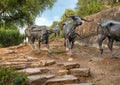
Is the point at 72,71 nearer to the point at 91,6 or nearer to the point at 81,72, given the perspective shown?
the point at 81,72

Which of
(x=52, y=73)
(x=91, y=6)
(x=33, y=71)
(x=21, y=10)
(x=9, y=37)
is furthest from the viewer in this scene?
(x=9, y=37)

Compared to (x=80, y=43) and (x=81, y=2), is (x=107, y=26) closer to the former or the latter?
(x=80, y=43)

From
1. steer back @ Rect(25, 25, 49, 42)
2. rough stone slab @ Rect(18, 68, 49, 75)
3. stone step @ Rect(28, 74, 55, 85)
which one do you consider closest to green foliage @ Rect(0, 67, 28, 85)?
stone step @ Rect(28, 74, 55, 85)

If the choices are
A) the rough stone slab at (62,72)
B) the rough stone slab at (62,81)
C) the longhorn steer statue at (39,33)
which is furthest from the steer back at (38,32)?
the rough stone slab at (62,81)

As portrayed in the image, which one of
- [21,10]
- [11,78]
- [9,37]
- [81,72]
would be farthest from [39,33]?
[9,37]

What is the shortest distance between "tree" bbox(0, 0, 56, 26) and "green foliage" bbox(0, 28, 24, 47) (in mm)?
1711

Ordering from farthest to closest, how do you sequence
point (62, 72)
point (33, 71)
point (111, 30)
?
point (111, 30) → point (62, 72) → point (33, 71)

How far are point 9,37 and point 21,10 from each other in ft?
12.3

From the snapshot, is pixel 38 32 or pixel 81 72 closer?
pixel 81 72

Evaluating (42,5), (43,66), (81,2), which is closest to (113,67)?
(43,66)

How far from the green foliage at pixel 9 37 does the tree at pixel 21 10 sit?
1711 mm

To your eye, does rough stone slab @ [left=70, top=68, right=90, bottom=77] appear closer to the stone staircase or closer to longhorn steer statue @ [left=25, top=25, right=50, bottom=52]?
the stone staircase

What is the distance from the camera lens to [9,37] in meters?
29.2

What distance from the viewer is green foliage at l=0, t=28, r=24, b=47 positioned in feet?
95.7
